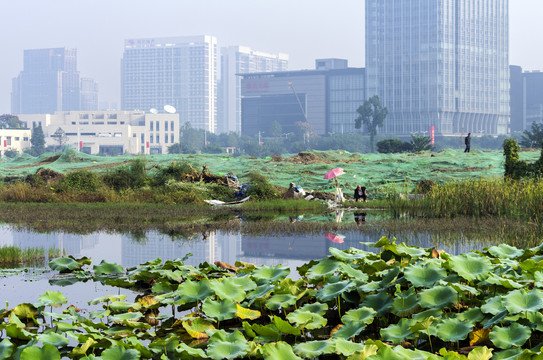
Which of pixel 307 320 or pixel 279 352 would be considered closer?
pixel 279 352

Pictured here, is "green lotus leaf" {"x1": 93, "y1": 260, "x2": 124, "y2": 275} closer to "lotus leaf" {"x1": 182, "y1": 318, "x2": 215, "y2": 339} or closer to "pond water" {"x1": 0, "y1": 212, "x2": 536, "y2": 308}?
"pond water" {"x1": 0, "y1": 212, "x2": 536, "y2": 308}

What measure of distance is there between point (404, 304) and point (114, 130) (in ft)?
459

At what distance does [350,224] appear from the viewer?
14.9 m

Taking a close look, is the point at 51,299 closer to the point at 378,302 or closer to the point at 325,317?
the point at 325,317

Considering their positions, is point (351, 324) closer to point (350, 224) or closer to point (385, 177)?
point (350, 224)

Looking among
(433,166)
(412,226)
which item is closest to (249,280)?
(412,226)

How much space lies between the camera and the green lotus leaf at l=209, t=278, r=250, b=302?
5.44 meters

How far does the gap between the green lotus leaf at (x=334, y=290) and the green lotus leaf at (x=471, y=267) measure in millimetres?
801

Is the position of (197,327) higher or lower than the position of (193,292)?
lower

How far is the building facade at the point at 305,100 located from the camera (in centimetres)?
15075

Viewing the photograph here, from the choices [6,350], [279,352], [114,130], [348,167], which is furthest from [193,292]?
[114,130]

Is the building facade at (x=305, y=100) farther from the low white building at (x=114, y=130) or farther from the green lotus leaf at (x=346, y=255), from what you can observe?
the green lotus leaf at (x=346, y=255)

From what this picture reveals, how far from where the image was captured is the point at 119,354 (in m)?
4.44

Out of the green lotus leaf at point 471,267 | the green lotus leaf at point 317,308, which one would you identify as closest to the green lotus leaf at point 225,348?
the green lotus leaf at point 317,308
